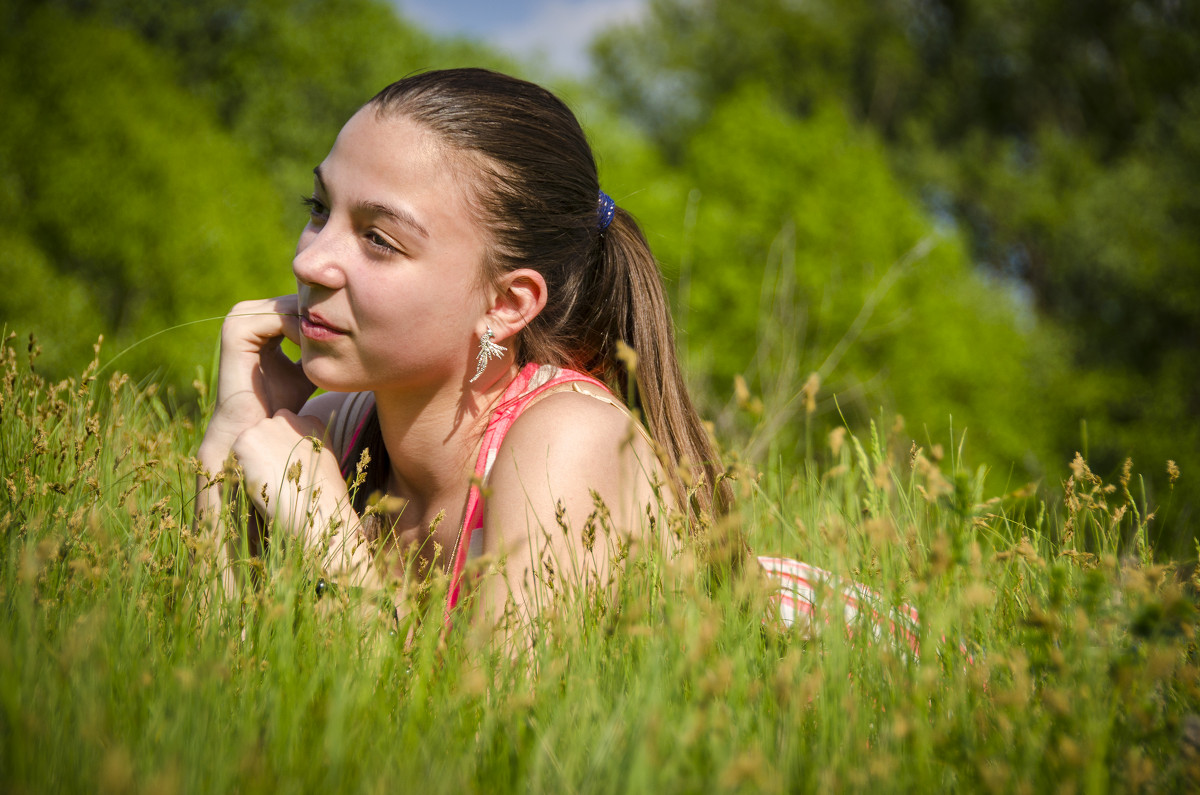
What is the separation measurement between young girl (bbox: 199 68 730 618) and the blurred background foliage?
37.5 feet

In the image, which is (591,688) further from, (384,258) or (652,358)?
(652,358)

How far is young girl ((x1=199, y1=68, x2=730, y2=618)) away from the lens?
221 cm

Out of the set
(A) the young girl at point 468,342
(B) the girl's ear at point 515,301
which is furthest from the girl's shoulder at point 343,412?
(B) the girl's ear at point 515,301

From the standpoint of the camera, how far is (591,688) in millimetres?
1359

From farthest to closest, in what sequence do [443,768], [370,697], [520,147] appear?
[520,147] → [370,697] → [443,768]

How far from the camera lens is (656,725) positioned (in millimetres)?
999

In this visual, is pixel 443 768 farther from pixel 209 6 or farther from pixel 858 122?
pixel 858 122

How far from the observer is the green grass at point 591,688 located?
3.78 feet

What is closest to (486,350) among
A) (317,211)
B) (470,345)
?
(470,345)

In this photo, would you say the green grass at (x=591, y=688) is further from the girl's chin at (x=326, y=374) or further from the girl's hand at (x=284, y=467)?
the girl's chin at (x=326, y=374)

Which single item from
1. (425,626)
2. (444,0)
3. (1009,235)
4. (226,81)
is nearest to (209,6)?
(226,81)

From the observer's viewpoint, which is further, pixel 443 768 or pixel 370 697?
pixel 370 697

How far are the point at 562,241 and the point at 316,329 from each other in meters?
0.76

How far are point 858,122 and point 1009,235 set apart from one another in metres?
6.42
